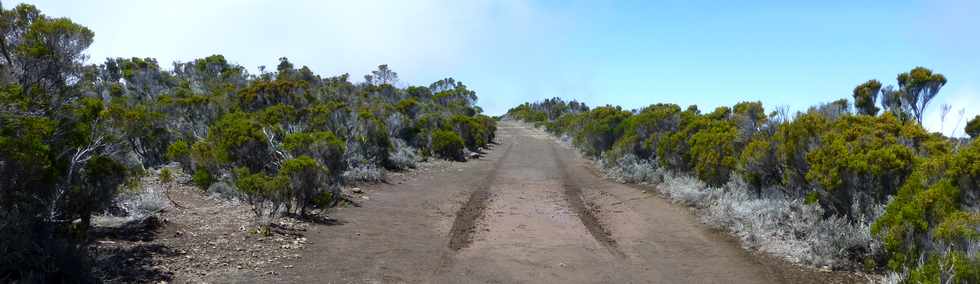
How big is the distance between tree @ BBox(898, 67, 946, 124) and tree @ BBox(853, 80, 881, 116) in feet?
4.28

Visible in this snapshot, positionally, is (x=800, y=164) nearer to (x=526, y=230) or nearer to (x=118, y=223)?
(x=526, y=230)

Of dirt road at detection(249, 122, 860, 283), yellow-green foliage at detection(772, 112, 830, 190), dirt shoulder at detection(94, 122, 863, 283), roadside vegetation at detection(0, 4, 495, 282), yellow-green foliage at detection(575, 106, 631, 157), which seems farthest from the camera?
yellow-green foliage at detection(575, 106, 631, 157)

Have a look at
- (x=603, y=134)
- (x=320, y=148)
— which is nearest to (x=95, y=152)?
(x=320, y=148)

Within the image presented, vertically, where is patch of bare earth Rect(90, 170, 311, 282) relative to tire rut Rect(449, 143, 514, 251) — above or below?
above

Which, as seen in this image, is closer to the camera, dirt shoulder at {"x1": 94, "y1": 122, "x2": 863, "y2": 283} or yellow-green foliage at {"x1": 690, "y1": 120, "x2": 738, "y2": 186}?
dirt shoulder at {"x1": 94, "y1": 122, "x2": 863, "y2": 283}

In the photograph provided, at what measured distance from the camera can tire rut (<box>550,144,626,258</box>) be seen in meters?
9.23

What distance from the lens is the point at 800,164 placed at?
34.0ft

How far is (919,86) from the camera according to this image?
1692 centimetres

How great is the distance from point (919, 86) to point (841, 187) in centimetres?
1082

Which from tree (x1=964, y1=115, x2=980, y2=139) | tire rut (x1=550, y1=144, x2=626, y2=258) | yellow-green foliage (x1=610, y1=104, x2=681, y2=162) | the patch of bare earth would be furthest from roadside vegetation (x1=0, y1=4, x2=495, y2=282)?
tree (x1=964, y1=115, x2=980, y2=139)

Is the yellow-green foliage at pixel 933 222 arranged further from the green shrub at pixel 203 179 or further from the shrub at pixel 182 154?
the shrub at pixel 182 154

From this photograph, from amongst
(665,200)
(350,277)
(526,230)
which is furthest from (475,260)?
(665,200)

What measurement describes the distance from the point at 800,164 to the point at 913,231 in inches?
152

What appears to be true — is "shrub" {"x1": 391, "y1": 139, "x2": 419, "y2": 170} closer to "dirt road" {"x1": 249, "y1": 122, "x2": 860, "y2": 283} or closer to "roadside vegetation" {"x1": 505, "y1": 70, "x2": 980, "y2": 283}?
"dirt road" {"x1": 249, "y1": 122, "x2": 860, "y2": 283}
